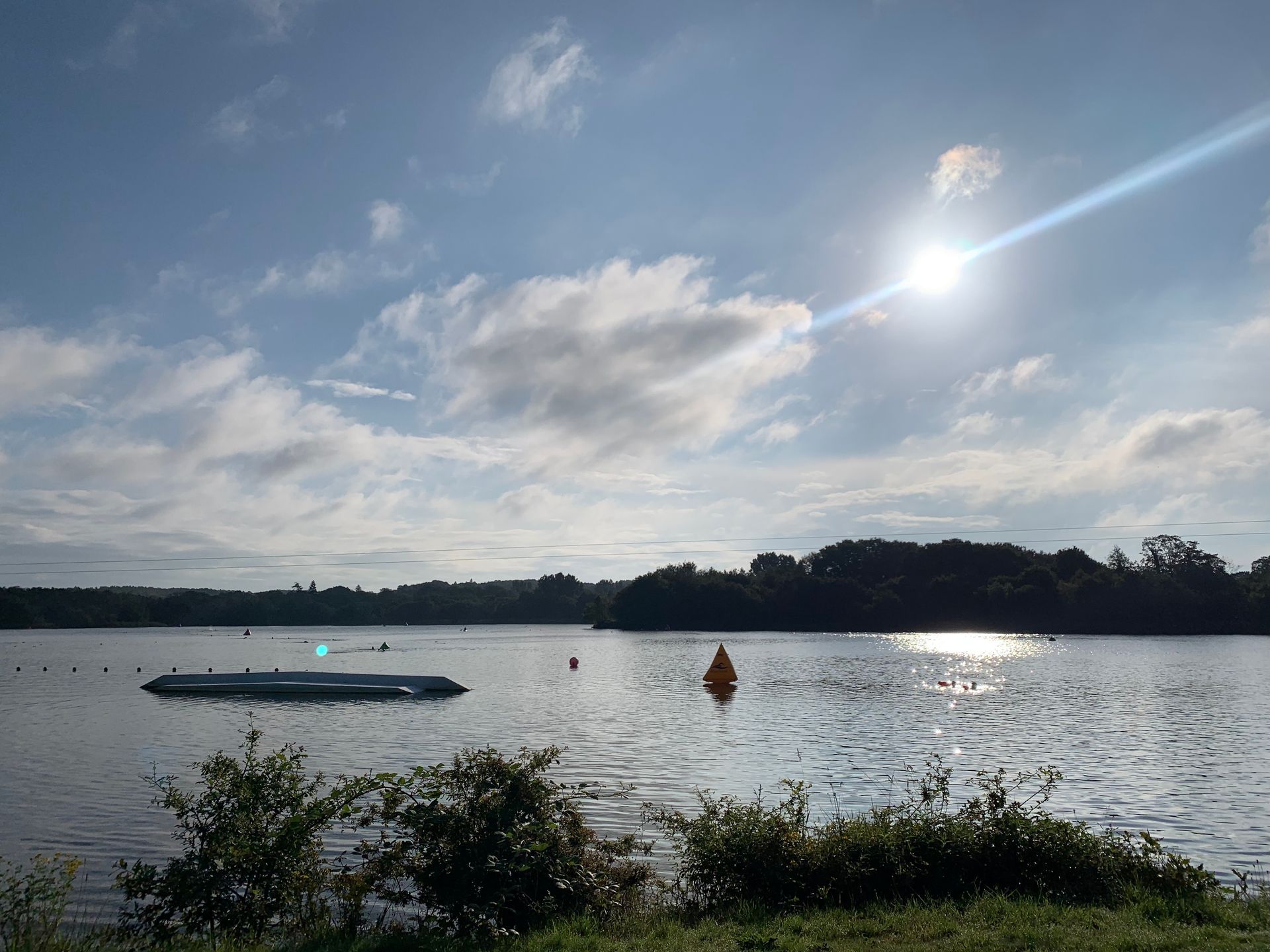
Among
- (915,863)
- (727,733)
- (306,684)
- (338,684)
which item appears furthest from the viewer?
(306,684)

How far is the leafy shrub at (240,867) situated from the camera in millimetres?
8672

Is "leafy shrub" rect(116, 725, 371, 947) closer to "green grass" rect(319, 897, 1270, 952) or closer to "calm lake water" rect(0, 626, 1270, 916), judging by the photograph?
"green grass" rect(319, 897, 1270, 952)

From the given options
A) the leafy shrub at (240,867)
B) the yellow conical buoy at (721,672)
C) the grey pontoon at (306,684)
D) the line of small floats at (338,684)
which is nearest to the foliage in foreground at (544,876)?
the leafy shrub at (240,867)

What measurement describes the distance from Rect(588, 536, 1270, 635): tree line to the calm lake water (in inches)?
2382

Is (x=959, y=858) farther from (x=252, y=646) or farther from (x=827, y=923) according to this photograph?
(x=252, y=646)

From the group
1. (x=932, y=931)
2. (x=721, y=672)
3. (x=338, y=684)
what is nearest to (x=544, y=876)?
(x=932, y=931)

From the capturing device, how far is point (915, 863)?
10516mm

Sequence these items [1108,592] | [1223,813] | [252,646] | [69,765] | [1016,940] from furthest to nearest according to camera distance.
A: [1108,592], [252,646], [69,765], [1223,813], [1016,940]

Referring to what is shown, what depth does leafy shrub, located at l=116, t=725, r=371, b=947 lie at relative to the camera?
867 cm

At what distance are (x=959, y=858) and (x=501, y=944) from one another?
5739 millimetres

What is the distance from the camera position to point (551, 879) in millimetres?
9328

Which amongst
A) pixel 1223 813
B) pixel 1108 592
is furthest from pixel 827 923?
pixel 1108 592

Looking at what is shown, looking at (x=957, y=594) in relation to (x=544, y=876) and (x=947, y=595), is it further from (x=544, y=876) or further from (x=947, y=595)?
(x=544, y=876)

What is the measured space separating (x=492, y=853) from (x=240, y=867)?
8.44ft
